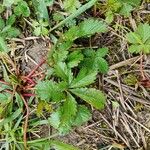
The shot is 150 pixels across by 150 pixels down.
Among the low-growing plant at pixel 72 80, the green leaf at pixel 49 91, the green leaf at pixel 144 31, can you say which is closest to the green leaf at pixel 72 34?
the low-growing plant at pixel 72 80

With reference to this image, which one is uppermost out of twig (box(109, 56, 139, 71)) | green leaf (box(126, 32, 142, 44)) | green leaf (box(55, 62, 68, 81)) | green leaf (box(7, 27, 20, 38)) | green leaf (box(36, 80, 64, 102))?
green leaf (box(7, 27, 20, 38))

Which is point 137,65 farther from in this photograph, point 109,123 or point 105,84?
point 109,123

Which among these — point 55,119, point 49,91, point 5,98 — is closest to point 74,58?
point 49,91

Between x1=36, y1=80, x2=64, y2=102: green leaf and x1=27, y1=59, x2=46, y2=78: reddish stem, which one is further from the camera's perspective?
x1=27, y1=59, x2=46, y2=78: reddish stem

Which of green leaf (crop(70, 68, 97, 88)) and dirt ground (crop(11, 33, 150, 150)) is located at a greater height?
green leaf (crop(70, 68, 97, 88))

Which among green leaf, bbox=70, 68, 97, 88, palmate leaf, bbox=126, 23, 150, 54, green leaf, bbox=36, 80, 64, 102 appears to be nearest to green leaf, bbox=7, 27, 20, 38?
green leaf, bbox=36, 80, 64, 102

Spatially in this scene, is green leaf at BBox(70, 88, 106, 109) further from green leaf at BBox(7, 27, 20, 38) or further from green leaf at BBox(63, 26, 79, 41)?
green leaf at BBox(7, 27, 20, 38)

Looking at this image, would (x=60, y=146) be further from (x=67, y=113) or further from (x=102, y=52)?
(x=102, y=52)

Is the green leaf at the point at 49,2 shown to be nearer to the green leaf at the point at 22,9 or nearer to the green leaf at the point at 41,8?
the green leaf at the point at 41,8
